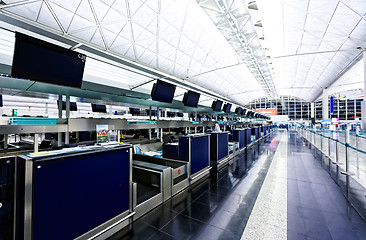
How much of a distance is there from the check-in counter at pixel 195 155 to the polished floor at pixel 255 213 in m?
0.32

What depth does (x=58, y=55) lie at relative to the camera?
2.87 metres

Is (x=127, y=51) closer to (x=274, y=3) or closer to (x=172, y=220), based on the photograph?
(x=274, y=3)

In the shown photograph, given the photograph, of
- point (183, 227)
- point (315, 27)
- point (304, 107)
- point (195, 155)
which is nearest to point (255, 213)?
point (183, 227)

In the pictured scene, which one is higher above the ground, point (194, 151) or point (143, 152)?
point (194, 151)

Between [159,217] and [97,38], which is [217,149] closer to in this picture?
[159,217]

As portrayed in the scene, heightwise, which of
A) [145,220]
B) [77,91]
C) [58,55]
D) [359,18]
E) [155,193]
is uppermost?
[359,18]

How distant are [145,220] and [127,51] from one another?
774 cm

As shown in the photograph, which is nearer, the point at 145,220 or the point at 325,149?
the point at 145,220

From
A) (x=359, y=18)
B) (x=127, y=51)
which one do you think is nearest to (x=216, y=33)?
(x=127, y=51)

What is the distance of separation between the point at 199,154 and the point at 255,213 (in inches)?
79.0

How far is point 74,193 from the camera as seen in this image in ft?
5.75

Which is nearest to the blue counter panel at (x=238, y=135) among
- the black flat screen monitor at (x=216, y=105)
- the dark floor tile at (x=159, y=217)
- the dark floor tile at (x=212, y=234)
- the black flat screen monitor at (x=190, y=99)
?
the black flat screen monitor at (x=216, y=105)

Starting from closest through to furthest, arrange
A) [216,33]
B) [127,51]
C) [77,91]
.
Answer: [77,91] < [127,51] < [216,33]

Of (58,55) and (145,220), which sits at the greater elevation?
(58,55)
